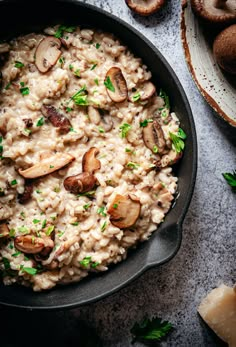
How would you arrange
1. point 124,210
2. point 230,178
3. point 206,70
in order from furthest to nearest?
point 230,178 → point 206,70 → point 124,210

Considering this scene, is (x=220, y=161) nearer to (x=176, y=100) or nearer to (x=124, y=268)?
(x=176, y=100)

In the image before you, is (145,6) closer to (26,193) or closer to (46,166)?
(46,166)

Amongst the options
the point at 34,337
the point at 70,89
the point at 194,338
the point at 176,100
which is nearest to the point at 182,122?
the point at 176,100

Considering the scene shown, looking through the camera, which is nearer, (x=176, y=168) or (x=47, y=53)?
(x=47, y=53)

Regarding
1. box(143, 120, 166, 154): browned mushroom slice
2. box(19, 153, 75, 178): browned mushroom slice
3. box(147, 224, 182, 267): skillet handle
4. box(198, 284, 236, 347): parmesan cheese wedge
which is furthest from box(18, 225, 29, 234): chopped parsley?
box(198, 284, 236, 347): parmesan cheese wedge

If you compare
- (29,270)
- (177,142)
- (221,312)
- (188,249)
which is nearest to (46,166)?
(29,270)

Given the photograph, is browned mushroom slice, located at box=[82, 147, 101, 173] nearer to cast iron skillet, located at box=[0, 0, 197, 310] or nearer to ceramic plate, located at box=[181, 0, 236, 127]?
cast iron skillet, located at box=[0, 0, 197, 310]

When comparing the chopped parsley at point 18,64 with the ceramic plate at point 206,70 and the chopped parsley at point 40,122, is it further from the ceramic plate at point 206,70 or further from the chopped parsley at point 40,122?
the ceramic plate at point 206,70
